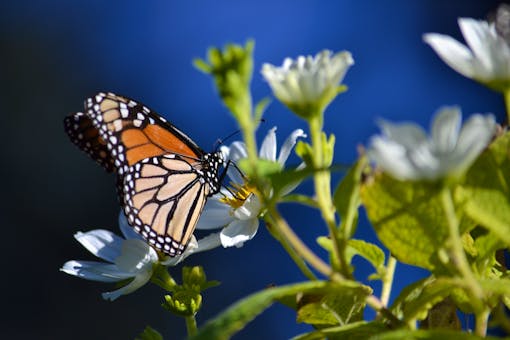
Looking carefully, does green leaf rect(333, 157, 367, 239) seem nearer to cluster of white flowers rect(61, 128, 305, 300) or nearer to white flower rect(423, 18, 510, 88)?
white flower rect(423, 18, 510, 88)

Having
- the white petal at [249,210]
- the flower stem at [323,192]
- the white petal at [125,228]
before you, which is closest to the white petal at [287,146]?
the white petal at [249,210]

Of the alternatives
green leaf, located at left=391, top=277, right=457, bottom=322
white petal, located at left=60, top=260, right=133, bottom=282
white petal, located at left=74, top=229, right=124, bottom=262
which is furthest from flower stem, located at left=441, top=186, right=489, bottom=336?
white petal, located at left=74, top=229, right=124, bottom=262

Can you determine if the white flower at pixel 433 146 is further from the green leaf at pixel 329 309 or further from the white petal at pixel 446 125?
the green leaf at pixel 329 309

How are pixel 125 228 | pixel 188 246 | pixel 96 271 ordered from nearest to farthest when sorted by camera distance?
pixel 188 246 → pixel 96 271 → pixel 125 228

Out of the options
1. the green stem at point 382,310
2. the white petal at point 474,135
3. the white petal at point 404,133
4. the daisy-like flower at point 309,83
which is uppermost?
the daisy-like flower at point 309,83

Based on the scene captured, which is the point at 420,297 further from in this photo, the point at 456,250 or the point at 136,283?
the point at 136,283

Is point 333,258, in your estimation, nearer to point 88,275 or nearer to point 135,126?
point 88,275

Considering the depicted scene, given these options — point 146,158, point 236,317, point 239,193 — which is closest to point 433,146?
point 236,317
